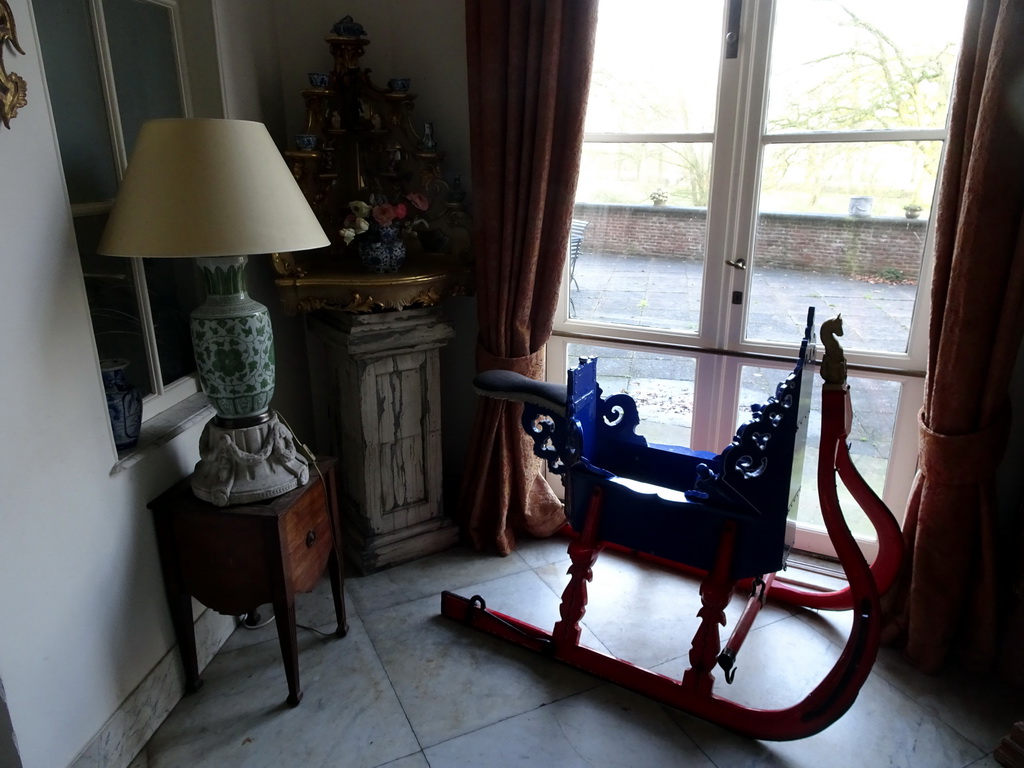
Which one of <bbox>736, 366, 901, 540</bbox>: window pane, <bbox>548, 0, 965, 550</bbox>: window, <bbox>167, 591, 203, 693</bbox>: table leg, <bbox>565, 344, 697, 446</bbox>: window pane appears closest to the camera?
<bbox>167, 591, 203, 693</bbox>: table leg

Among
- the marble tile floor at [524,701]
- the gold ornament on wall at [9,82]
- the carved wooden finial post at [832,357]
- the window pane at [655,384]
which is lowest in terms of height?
the marble tile floor at [524,701]

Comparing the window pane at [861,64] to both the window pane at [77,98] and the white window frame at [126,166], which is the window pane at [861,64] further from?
the window pane at [77,98]

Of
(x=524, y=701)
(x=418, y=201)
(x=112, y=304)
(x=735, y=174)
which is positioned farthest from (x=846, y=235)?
(x=112, y=304)

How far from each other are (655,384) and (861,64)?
1.15m

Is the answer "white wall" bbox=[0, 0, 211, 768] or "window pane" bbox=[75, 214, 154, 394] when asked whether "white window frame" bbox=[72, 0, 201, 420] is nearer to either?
"window pane" bbox=[75, 214, 154, 394]

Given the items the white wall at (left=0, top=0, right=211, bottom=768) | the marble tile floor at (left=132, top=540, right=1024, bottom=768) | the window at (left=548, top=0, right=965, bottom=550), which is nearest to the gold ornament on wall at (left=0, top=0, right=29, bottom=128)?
the white wall at (left=0, top=0, right=211, bottom=768)

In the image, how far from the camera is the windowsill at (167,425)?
5.42ft

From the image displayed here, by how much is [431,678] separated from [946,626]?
1.41 m

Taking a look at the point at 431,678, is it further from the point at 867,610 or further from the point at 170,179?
the point at 170,179

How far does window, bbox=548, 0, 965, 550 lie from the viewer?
6.50 ft

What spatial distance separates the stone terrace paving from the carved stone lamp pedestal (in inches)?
23.3

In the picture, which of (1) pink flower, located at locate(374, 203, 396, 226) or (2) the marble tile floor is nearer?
(2) the marble tile floor

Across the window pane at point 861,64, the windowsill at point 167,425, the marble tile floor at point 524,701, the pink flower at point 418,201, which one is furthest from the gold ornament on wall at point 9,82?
the window pane at point 861,64

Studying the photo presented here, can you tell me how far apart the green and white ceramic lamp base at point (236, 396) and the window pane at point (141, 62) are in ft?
1.66
